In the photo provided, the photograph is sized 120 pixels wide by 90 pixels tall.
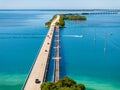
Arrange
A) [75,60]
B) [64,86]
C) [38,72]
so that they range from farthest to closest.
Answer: [75,60] < [38,72] < [64,86]

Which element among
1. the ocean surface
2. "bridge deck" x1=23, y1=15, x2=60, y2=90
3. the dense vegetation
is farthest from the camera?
the ocean surface

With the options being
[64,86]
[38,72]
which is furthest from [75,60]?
[64,86]

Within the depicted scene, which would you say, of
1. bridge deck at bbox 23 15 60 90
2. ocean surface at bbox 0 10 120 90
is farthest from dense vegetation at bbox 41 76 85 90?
ocean surface at bbox 0 10 120 90

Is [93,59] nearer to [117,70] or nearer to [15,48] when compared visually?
[117,70]

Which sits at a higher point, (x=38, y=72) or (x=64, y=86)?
(x=64, y=86)

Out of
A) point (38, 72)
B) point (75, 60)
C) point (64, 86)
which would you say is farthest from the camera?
point (75, 60)

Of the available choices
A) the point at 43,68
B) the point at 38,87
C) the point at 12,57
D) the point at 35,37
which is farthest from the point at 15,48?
the point at 38,87

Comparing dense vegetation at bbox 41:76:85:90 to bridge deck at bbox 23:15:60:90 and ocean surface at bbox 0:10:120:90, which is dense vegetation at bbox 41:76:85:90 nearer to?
bridge deck at bbox 23:15:60:90

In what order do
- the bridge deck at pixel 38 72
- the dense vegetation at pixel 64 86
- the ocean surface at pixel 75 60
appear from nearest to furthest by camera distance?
1. the dense vegetation at pixel 64 86
2. the bridge deck at pixel 38 72
3. the ocean surface at pixel 75 60

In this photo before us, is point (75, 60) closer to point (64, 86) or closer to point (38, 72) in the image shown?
point (38, 72)

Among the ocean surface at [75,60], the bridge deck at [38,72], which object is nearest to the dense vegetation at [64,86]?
the bridge deck at [38,72]

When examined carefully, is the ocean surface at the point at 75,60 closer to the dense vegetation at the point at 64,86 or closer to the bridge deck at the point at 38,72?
the bridge deck at the point at 38,72
